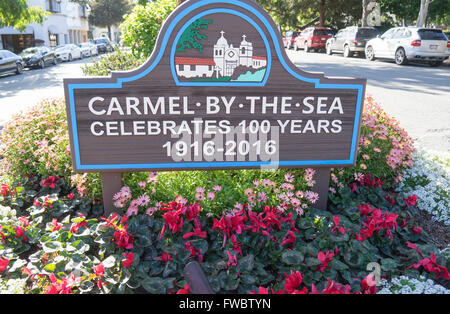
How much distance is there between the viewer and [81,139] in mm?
2631

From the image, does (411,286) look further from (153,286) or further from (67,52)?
(67,52)

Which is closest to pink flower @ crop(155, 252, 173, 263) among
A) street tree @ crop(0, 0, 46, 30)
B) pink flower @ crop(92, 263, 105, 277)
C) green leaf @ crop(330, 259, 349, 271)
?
pink flower @ crop(92, 263, 105, 277)

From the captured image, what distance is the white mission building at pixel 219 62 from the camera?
→ 2.57 meters

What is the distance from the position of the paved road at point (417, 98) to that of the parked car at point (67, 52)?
60.2 feet

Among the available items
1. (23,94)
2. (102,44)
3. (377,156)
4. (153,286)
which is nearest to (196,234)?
(153,286)

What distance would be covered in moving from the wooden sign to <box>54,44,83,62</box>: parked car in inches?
946

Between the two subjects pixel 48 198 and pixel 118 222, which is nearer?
pixel 118 222

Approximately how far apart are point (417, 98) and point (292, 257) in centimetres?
761

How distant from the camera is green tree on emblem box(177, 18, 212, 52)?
99.7 inches

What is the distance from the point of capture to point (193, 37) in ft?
8.34

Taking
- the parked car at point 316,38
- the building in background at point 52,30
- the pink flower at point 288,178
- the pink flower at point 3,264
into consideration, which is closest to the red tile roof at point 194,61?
the pink flower at point 288,178
